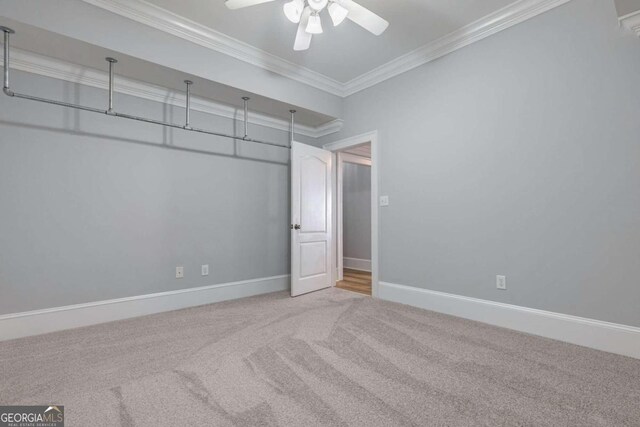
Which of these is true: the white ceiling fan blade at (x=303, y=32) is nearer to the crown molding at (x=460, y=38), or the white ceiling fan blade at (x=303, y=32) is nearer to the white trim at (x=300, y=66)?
the white trim at (x=300, y=66)

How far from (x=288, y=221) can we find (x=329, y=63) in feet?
6.91

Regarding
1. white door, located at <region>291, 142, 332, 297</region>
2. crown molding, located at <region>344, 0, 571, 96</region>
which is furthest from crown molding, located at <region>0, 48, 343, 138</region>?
crown molding, located at <region>344, 0, 571, 96</region>

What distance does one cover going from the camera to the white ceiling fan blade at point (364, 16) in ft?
6.82

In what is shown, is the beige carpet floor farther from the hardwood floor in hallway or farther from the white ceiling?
the white ceiling

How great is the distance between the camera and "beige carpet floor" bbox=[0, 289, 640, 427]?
1.42 metres

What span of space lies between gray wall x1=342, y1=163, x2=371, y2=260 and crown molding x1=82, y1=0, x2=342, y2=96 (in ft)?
8.72

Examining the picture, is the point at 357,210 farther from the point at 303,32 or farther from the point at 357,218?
the point at 303,32

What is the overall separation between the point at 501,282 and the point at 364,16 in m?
2.46

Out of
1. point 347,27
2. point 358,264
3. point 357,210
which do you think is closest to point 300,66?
point 347,27

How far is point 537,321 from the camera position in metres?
2.38

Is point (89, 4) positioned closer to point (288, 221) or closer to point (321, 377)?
point (288, 221)

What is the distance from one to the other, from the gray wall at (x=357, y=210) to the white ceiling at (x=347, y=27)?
9.78ft

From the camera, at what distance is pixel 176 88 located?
3.13 metres

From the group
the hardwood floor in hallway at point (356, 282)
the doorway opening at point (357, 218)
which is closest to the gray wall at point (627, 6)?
the hardwood floor in hallway at point (356, 282)
